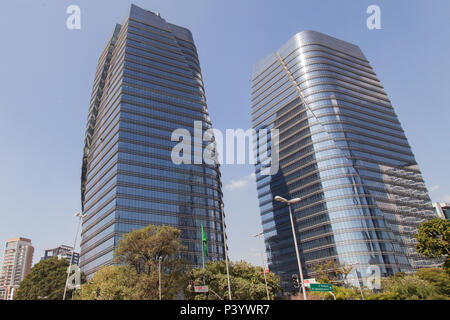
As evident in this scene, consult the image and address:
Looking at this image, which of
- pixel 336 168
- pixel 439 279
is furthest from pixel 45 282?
pixel 336 168

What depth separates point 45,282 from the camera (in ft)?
265

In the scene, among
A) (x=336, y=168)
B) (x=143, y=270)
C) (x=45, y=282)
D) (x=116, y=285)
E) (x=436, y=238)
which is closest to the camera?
(x=116, y=285)

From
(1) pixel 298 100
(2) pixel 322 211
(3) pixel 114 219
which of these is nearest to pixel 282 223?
(2) pixel 322 211

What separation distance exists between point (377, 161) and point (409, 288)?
90.3 m

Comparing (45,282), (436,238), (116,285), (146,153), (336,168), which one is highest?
(146,153)

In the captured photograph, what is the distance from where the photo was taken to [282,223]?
140 meters

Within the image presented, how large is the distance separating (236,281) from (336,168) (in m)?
73.1

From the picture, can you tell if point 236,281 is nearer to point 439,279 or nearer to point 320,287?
point 320,287

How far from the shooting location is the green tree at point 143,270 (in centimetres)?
5328

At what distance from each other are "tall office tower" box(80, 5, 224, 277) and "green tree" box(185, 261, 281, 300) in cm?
2805

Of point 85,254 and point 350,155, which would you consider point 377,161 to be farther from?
point 85,254

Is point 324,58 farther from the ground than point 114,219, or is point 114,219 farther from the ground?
point 324,58

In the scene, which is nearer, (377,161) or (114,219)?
(114,219)
